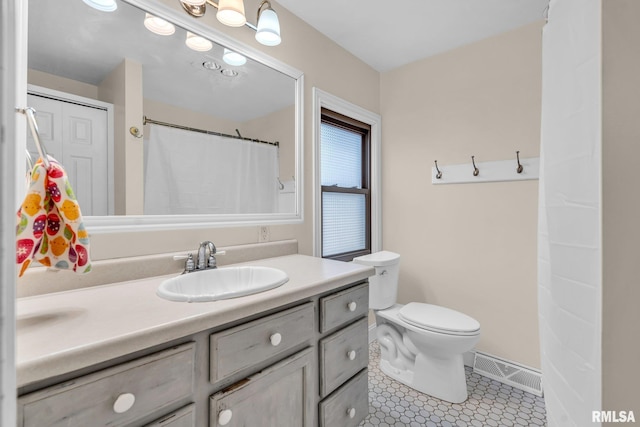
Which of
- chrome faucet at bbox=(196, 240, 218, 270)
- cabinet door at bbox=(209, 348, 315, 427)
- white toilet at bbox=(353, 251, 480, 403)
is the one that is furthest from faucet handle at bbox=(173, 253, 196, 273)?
white toilet at bbox=(353, 251, 480, 403)

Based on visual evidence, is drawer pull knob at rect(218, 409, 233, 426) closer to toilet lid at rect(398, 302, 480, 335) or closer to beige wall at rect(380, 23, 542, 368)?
toilet lid at rect(398, 302, 480, 335)

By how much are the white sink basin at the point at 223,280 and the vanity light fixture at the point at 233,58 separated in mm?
1073

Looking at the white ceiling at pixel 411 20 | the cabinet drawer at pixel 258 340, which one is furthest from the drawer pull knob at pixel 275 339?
the white ceiling at pixel 411 20

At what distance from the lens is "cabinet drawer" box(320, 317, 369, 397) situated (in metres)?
1.12

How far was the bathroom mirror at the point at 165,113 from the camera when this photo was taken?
1015 mm

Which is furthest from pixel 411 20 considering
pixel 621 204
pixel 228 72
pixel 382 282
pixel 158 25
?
pixel 621 204

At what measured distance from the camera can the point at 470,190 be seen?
2.09 metres

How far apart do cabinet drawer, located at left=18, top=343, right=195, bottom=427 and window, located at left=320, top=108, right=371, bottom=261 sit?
59.6 inches

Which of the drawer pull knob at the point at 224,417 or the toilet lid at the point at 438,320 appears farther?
the toilet lid at the point at 438,320

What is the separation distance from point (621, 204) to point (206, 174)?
1.43 m

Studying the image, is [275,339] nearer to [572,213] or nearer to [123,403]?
[123,403]

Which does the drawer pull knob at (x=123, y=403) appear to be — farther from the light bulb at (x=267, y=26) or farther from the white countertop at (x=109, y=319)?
the light bulb at (x=267, y=26)

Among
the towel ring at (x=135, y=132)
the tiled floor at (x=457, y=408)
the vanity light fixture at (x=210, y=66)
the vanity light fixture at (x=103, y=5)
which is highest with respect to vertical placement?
the vanity light fixture at (x=103, y=5)

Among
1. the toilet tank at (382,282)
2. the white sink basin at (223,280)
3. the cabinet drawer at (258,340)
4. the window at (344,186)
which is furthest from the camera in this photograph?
the window at (344,186)
